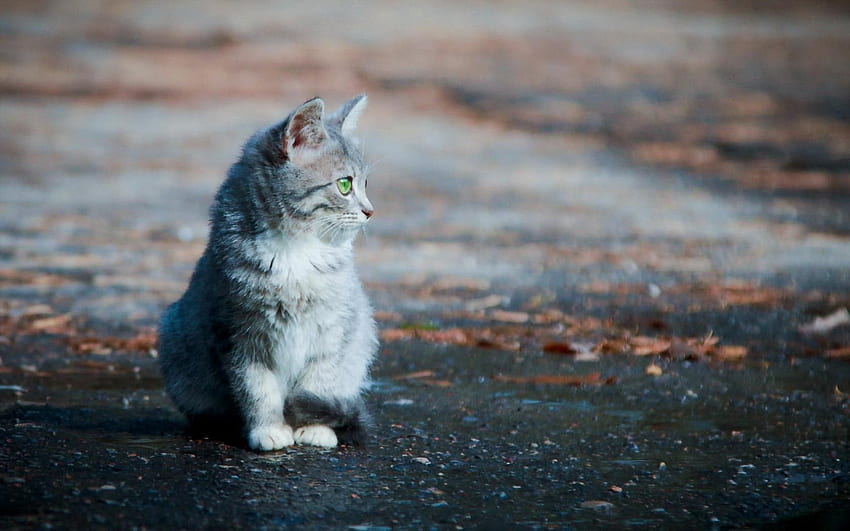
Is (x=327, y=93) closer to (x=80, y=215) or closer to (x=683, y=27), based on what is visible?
(x=80, y=215)

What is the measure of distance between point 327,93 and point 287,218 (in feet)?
41.1

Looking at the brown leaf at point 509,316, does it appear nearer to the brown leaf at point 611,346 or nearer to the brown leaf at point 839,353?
the brown leaf at point 611,346

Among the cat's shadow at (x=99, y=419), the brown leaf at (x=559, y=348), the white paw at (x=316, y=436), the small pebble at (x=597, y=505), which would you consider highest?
the cat's shadow at (x=99, y=419)

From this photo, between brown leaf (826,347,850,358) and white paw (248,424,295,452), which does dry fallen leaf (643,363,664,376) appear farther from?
white paw (248,424,295,452)

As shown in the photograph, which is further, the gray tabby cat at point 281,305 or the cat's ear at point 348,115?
the cat's ear at point 348,115

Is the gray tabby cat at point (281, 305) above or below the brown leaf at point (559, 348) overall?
above

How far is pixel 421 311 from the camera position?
7.82 m

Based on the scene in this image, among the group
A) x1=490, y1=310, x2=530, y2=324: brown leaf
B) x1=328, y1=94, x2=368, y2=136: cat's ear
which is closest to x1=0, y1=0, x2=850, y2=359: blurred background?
x1=490, y1=310, x2=530, y2=324: brown leaf

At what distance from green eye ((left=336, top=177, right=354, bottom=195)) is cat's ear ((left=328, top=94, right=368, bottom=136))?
1.28ft

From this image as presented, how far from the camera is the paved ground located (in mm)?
4219

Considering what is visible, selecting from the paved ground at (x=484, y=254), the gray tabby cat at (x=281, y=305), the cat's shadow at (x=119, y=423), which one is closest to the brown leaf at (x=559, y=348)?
the paved ground at (x=484, y=254)

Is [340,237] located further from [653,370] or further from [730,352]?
[730,352]

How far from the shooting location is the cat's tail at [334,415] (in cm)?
459

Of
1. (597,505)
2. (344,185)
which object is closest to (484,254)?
(344,185)
